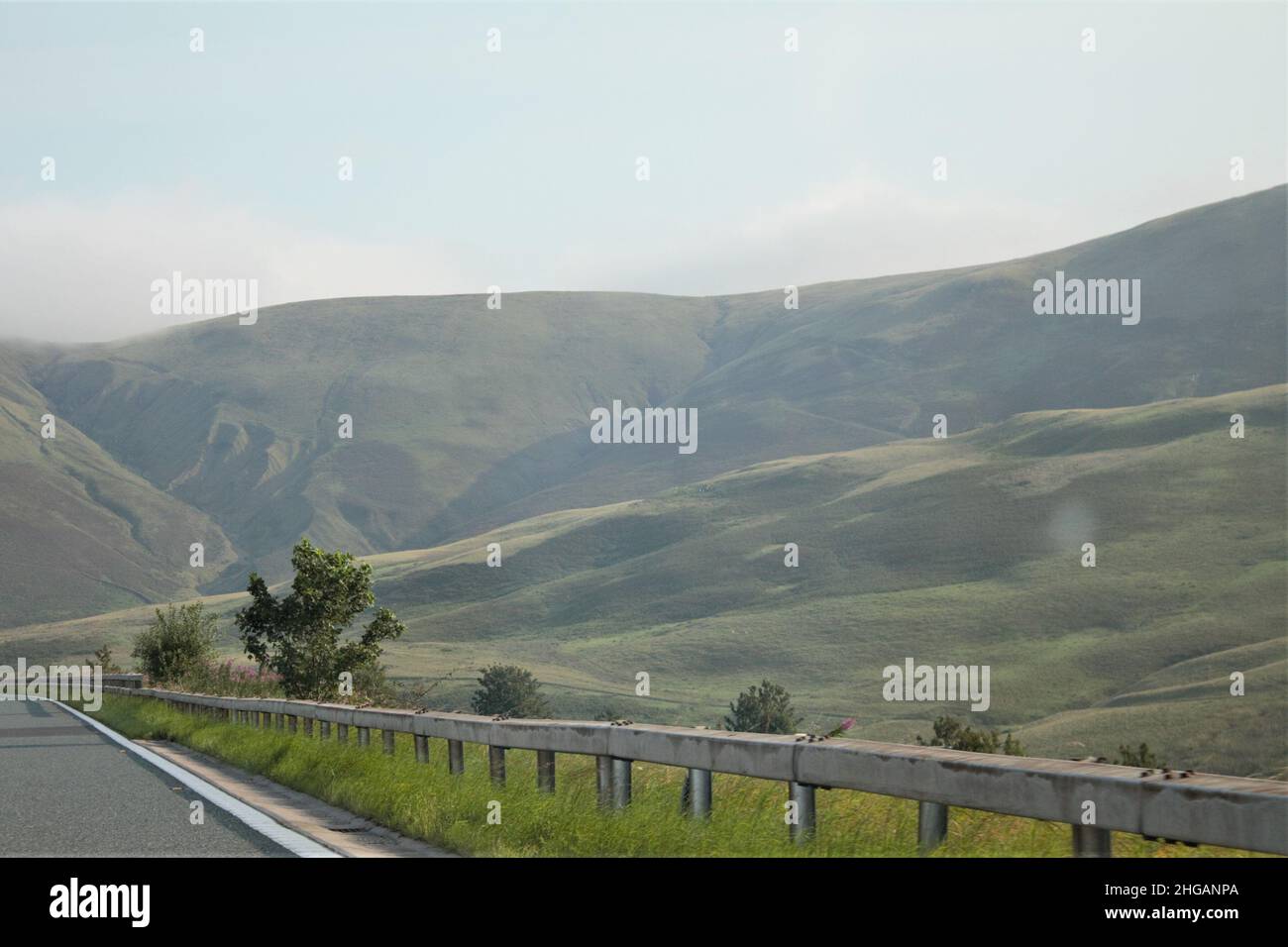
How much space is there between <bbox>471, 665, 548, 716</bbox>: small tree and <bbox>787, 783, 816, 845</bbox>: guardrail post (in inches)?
3316

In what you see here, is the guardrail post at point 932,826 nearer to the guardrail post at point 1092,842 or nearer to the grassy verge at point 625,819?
the grassy verge at point 625,819

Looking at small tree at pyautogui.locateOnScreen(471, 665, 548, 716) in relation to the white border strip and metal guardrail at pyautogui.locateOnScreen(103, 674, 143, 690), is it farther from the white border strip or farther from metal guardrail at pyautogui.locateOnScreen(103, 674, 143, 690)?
the white border strip

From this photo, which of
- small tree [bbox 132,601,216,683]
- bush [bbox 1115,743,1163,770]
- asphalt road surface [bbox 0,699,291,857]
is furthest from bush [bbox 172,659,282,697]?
bush [bbox 1115,743,1163,770]

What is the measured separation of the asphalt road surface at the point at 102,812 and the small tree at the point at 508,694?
72783mm

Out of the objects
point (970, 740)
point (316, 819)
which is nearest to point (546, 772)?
point (316, 819)

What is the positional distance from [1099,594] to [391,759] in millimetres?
142214

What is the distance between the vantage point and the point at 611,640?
556 ft

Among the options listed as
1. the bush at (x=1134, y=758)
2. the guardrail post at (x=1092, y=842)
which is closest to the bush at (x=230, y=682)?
the bush at (x=1134, y=758)

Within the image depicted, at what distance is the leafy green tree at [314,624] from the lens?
3306 cm

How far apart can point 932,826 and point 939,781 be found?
46cm

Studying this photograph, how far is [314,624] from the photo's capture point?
33.5 metres

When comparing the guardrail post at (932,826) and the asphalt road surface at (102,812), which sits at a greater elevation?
the guardrail post at (932,826)
